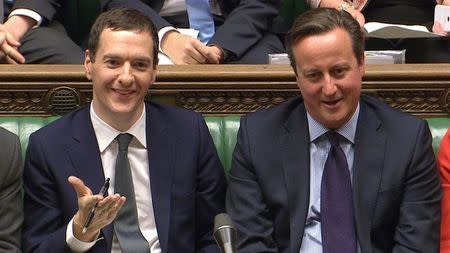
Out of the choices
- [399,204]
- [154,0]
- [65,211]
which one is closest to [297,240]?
[399,204]

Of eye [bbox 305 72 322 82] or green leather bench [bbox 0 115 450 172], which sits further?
green leather bench [bbox 0 115 450 172]

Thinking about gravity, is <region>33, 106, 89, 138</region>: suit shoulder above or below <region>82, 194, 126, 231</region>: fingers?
above

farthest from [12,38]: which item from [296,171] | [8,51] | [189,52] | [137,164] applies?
[296,171]

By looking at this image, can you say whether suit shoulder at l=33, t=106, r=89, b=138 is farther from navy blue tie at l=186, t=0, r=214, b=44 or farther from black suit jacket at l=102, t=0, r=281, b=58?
navy blue tie at l=186, t=0, r=214, b=44

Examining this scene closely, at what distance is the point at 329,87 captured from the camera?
1783 mm

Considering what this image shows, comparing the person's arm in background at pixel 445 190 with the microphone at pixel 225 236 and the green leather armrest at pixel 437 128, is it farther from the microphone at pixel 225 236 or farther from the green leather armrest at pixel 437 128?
the microphone at pixel 225 236

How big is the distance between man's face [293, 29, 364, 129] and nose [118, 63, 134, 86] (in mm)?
335

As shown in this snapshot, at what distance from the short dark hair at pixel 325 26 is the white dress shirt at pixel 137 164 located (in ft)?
1.19

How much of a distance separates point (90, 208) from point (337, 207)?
520 millimetres

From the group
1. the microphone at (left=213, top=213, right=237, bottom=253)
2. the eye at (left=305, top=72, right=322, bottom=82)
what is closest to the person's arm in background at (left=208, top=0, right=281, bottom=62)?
the eye at (left=305, top=72, right=322, bottom=82)

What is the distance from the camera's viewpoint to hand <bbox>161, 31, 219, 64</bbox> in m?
2.35

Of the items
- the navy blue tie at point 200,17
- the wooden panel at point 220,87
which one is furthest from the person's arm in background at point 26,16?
the navy blue tie at point 200,17

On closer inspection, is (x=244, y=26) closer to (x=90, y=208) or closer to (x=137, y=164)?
(x=137, y=164)

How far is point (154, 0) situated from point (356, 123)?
37.4 inches
